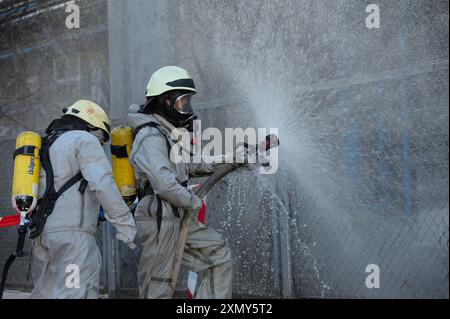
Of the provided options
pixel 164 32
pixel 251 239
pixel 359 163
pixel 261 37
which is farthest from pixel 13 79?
pixel 359 163

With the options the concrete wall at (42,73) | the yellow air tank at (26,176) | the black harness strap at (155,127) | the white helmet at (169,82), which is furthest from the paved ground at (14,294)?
the white helmet at (169,82)

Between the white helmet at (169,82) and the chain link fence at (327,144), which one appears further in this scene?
the chain link fence at (327,144)

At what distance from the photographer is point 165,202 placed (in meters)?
4.19

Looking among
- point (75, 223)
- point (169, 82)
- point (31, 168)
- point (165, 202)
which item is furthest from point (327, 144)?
point (31, 168)

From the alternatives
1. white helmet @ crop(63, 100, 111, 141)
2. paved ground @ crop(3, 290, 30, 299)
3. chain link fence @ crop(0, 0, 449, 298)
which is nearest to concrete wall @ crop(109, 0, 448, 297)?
chain link fence @ crop(0, 0, 449, 298)

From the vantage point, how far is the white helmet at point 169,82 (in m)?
4.32

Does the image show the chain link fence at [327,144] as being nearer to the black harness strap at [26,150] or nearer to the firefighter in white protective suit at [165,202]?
the firefighter in white protective suit at [165,202]

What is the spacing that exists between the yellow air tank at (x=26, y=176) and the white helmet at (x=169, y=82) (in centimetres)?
96

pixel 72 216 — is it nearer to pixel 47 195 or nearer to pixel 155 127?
pixel 47 195

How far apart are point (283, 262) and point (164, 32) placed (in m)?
3.04

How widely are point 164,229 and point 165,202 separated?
0.20m

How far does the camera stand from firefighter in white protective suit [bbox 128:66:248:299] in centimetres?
409

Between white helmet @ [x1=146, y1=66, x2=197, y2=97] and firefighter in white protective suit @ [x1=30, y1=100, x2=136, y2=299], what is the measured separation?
2.02ft

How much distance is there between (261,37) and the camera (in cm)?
610
